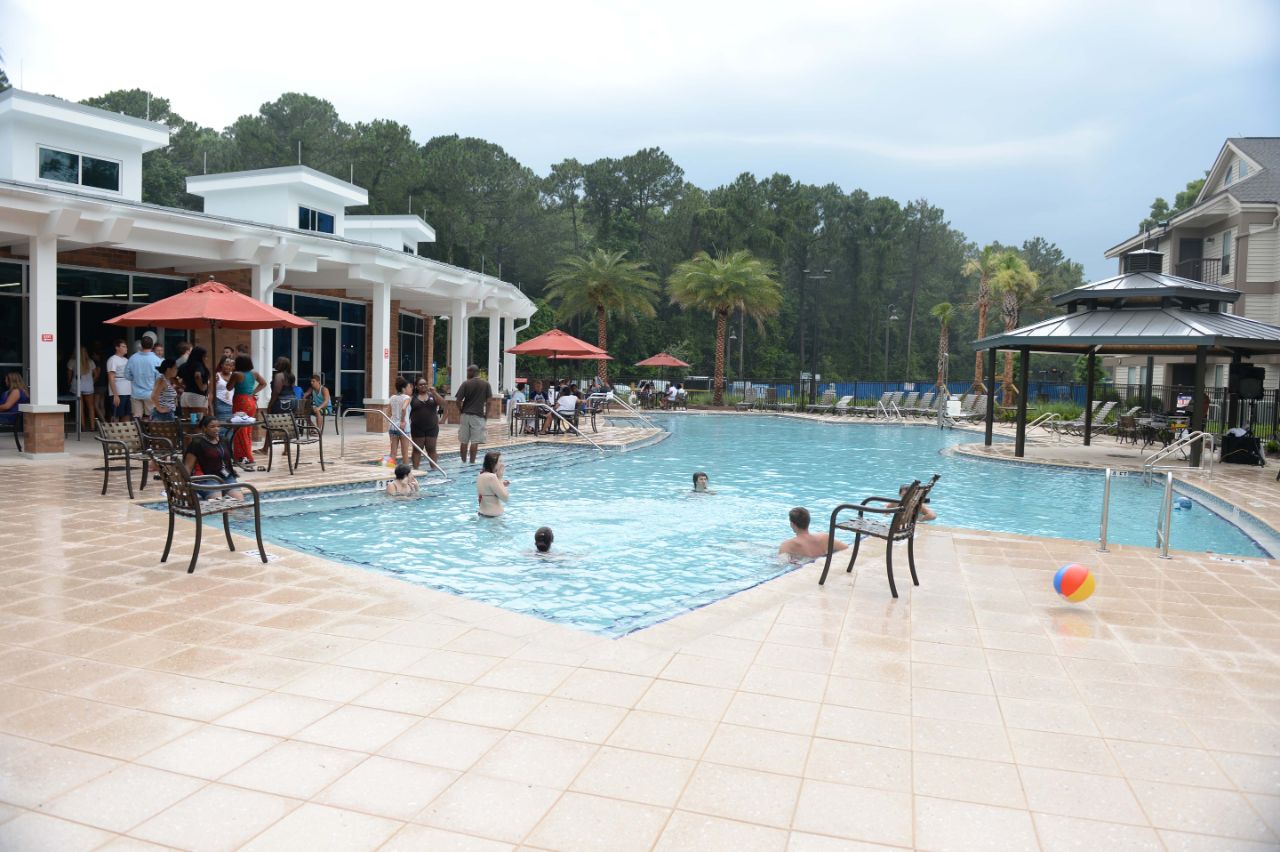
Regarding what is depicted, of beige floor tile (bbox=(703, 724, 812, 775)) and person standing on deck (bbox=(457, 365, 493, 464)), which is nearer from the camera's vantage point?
beige floor tile (bbox=(703, 724, 812, 775))

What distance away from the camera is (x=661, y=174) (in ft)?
196

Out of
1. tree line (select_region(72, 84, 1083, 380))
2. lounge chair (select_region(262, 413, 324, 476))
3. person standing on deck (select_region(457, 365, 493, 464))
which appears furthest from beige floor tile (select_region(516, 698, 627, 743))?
tree line (select_region(72, 84, 1083, 380))

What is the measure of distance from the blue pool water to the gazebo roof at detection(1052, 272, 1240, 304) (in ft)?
14.7

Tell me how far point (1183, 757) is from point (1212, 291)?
18.0 metres

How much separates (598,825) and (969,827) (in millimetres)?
1327

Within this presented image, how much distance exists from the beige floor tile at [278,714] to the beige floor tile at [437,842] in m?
1.05

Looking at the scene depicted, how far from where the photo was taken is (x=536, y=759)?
11.5 ft

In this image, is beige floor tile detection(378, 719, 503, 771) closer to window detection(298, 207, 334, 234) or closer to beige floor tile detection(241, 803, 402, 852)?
beige floor tile detection(241, 803, 402, 852)

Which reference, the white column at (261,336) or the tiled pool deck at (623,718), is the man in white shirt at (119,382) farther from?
the tiled pool deck at (623,718)

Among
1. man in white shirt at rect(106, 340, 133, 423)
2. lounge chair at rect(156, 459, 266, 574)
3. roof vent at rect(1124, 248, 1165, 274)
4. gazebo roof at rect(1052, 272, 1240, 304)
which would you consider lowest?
lounge chair at rect(156, 459, 266, 574)

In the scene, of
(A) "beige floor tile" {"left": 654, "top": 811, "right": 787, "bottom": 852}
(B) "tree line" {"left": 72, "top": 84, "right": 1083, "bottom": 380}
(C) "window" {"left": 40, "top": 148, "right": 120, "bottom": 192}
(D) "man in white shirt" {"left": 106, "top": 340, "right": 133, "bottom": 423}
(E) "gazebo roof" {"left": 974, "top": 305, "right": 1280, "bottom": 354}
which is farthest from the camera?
(B) "tree line" {"left": 72, "top": 84, "right": 1083, "bottom": 380}

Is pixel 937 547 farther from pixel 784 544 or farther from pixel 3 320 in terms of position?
pixel 3 320

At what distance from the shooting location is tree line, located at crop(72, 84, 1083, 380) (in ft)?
151

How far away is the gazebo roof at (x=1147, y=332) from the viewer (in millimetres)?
16469
